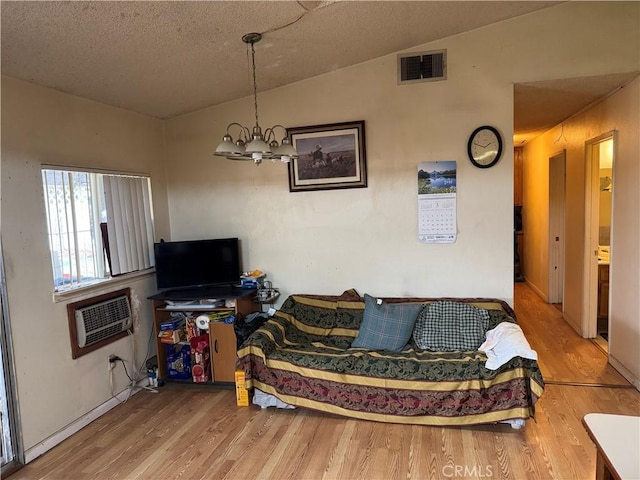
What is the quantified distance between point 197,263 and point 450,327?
2218 mm

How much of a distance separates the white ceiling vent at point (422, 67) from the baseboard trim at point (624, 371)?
2.76 meters

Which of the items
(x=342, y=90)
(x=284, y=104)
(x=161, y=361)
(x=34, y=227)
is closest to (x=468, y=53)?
(x=342, y=90)

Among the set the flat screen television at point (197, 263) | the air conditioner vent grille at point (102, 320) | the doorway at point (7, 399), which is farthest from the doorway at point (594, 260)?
the doorway at point (7, 399)

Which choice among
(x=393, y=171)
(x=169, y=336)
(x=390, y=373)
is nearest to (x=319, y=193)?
(x=393, y=171)

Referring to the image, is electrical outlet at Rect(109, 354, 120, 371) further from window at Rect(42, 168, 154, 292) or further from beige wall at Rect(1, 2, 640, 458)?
window at Rect(42, 168, 154, 292)

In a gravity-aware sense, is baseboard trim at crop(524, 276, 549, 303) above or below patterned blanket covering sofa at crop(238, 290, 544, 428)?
below

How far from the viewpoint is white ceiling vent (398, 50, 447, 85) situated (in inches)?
129

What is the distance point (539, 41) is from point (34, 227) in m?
3.82

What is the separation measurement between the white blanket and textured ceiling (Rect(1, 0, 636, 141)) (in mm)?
2245

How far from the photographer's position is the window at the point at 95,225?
2.81 meters

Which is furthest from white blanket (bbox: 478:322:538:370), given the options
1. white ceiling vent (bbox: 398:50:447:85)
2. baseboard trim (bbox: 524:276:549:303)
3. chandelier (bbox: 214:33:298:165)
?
baseboard trim (bbox: 524:276:549:303)

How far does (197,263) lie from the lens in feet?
11.9

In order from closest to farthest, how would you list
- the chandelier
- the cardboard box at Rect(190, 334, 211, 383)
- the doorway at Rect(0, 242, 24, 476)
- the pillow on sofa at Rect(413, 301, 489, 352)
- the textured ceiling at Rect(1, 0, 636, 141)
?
the textured ceiling at Rect(1, 0, 636, 141) → the chandelier → the doorway at Rect(0, 242, 24, 476) → the pillow on sofa at Rect(413, 301, 489, 352) → the cardboard box at Rect(190, 334, 211, 383)

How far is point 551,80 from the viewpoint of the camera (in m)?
3.09
